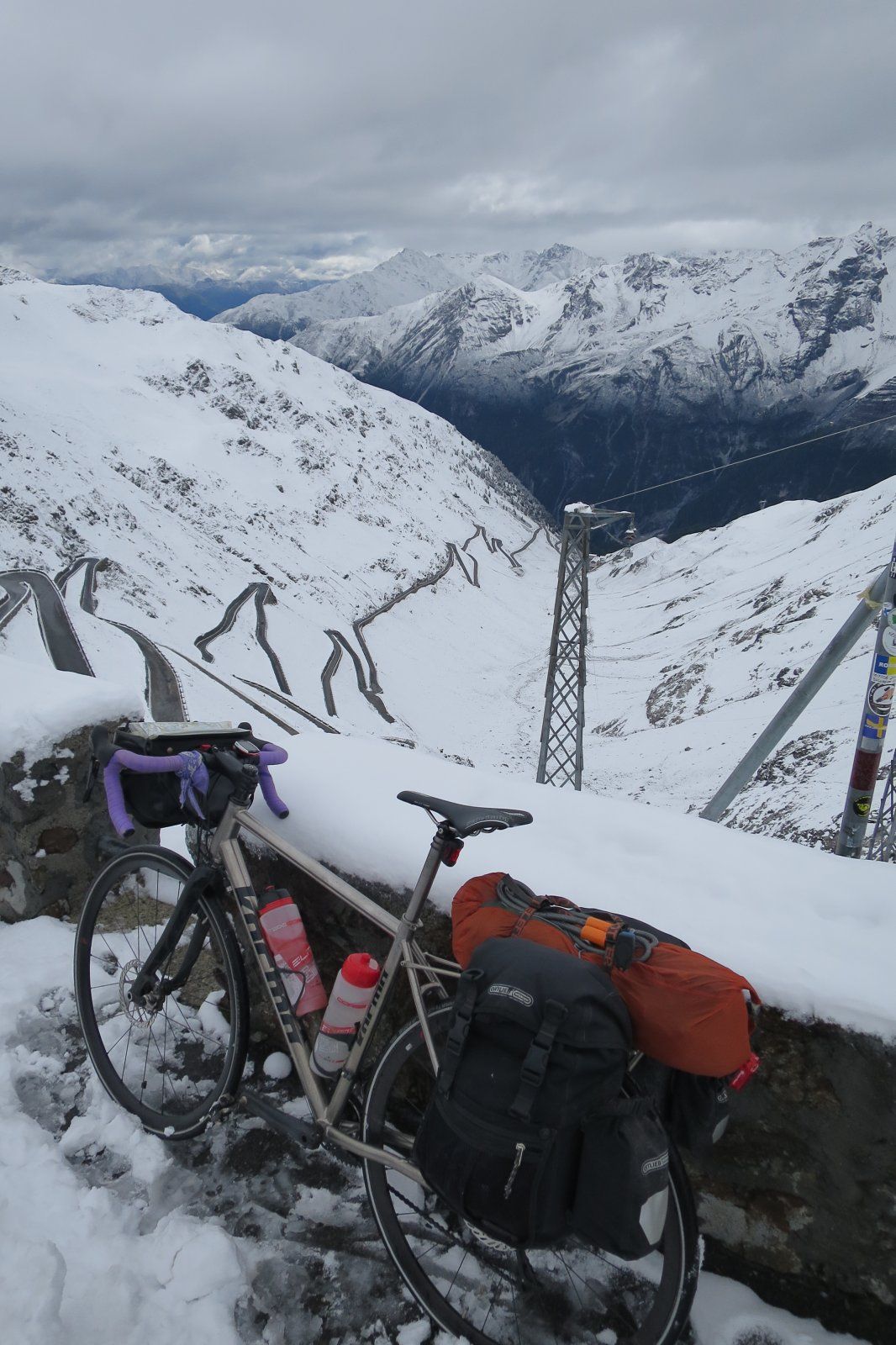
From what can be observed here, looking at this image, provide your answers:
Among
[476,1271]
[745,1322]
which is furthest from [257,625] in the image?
[745,1322]

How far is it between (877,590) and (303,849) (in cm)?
488

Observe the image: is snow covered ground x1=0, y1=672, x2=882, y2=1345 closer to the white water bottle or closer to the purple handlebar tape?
the purple handlebar tape

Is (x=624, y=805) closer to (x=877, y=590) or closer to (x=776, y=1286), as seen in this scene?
(x=776, y=1286)

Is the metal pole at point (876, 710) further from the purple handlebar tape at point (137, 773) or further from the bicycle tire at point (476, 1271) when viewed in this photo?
the purple handlebar tape at point (137, 773)

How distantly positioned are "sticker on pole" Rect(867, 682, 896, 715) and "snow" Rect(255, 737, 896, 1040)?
270cm

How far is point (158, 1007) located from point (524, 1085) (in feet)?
8.66

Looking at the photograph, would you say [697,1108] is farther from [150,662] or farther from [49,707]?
[150,662]

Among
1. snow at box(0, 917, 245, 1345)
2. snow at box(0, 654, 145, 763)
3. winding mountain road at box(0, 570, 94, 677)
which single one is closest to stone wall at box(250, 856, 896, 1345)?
snow at box(0, 917, 245, 1345)

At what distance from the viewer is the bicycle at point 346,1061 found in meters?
2.94

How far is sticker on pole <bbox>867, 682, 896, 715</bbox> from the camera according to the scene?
566 centimetres

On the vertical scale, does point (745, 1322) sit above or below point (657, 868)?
below

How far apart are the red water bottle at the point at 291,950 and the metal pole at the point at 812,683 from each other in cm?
400

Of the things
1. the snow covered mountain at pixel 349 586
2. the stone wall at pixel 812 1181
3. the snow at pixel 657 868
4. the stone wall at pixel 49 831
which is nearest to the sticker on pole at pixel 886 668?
the snow at pixel 657 868

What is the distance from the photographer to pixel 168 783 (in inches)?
150
